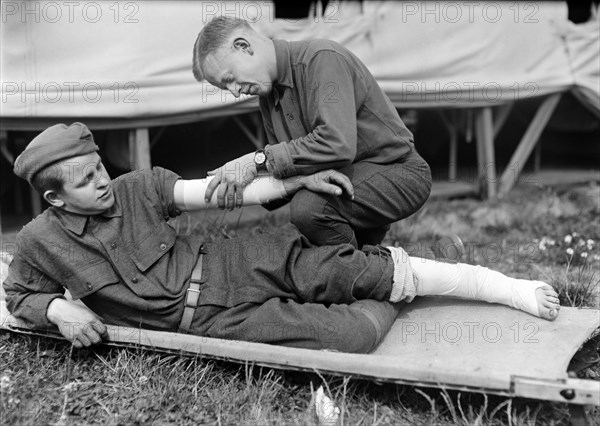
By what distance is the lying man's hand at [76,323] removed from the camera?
2.80 meters

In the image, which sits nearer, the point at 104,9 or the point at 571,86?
the point at 104,9

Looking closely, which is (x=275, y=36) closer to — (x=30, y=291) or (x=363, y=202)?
(x=363, y=202)

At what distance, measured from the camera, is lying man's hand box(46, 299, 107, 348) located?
2805mm

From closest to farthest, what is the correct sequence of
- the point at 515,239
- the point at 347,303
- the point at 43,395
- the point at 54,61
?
the point at 43,395 → the point at 347,303 → the point at 54,61 → the point at 515,239

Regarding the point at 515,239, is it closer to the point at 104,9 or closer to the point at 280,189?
the point at 280,189

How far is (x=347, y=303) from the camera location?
2.95 m

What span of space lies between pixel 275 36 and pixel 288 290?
2.47 metres

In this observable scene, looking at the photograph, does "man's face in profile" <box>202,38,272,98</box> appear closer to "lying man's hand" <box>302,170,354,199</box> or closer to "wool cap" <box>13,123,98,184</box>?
"lying man's hand" <box>302,170,354,199</box>

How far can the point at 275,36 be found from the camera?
16.1 feet

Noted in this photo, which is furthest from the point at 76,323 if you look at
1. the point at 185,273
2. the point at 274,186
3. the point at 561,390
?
the point at 561,390

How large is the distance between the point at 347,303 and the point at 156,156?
3.82 meters

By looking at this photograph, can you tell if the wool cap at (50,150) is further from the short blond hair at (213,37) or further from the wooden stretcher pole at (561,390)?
the wooden stretcher pole at (561,390)

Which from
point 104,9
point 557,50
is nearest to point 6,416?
point 104,9

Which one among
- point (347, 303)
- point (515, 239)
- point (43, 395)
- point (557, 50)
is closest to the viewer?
point (43, 395)
